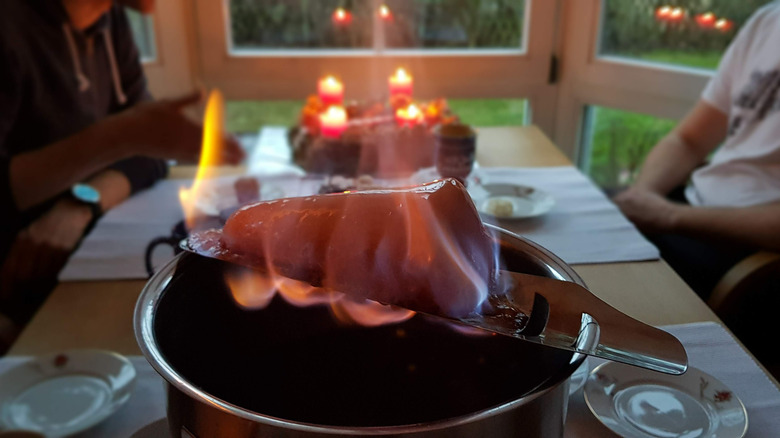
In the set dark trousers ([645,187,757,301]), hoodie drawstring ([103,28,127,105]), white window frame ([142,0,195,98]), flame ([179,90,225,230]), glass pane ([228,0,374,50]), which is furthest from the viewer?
glass pane ([228,0,374,50])

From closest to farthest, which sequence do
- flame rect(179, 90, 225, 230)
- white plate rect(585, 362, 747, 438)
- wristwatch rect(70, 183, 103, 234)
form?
white plate rect(585, 362, 747, 438), flame rect(179, 90, 225, 230), wristwatch rect(70, 183, 103, 234)

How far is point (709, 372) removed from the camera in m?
0.68

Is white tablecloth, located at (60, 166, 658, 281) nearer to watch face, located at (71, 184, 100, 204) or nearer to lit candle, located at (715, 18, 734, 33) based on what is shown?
watch face, located at (71, 184, 100, 204)

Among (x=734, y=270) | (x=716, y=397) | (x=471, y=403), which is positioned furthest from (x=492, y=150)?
(x=471, y=403)

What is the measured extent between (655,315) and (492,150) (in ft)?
2.73

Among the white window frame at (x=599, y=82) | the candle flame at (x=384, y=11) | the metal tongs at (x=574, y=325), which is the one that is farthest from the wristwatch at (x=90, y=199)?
the white window frame at (x=599, y=82)

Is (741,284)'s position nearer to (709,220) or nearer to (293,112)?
(709,220)

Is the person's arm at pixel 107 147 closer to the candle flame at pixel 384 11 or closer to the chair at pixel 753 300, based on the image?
the chair at pixel 753 300

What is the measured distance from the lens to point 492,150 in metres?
1.56

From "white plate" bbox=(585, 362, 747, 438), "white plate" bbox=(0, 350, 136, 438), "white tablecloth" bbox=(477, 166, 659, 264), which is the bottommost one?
"white plate" bbox=(0, 350, 136, 438)

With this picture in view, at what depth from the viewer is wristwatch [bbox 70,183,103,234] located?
1.21 m

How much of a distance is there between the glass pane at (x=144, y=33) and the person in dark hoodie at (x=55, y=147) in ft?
2.78

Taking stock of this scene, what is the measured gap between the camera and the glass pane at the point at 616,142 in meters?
2.42

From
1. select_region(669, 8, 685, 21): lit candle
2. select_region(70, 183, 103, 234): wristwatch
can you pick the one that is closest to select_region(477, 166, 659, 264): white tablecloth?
select_region(70, 183, 103, 234): wristwatch
